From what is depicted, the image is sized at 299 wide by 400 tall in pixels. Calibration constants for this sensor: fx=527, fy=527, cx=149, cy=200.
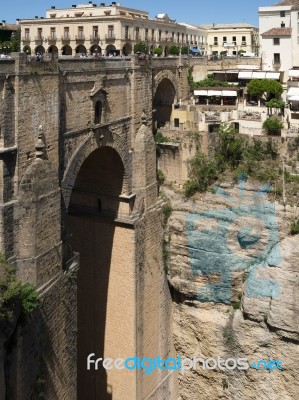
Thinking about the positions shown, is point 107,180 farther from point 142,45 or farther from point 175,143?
point 142,45

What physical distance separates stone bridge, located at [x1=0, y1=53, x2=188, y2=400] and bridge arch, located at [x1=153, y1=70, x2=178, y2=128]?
0.06 metres

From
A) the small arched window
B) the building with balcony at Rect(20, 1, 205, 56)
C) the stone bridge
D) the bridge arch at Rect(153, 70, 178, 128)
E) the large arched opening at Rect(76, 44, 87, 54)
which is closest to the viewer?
the stone bridge

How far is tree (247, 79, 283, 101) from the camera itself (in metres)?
23.6

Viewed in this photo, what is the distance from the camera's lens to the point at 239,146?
2000 centimetres

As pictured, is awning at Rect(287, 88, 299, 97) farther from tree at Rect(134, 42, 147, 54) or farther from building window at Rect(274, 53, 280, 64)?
tree at Rect(134, 42, 147, 54)

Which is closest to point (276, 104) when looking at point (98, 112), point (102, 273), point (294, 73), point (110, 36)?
point (294, 73)

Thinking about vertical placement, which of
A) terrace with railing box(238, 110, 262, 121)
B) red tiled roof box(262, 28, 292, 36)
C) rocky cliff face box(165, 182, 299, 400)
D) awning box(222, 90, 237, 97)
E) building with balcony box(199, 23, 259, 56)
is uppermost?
building with balcony box(199, 23, 259, 56)

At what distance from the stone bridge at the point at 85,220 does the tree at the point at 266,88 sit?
3461 millimetres

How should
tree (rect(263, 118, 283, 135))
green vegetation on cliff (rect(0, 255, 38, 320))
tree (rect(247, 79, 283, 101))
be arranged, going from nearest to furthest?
green vegetation on cliff (rect(0, 255, 38, 320)), tree (rect(263, 118, 283, 135)), tree (rect(247, 79, 283, 101))

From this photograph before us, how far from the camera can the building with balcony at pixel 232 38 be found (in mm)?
52906

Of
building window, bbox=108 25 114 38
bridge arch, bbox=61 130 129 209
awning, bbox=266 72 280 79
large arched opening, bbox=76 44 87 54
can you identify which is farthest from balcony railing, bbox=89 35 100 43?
bridge arch, bbox=61 130 129 209

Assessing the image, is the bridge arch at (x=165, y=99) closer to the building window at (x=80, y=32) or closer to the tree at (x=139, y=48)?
the tree at (x=139, y=48)

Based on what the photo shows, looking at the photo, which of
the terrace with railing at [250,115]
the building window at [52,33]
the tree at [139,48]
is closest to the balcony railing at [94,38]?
the building window at [52,33]

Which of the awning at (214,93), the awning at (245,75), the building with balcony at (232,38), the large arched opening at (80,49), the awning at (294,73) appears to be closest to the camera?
the awning at (214,93)
